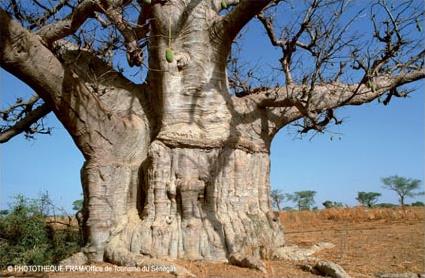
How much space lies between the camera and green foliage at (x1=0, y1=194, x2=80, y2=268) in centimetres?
529

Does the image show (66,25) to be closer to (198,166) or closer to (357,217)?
(198,166)

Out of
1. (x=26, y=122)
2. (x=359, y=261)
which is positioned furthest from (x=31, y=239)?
(x=359, y=261)

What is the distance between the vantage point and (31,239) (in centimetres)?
569

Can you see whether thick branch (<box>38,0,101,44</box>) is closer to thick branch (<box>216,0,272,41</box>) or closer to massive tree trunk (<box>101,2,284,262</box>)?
massive tree trunk (<box>101,2,284,262</box>)

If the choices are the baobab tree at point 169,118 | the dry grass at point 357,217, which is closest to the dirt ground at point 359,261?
the baobab tree at point 169,118

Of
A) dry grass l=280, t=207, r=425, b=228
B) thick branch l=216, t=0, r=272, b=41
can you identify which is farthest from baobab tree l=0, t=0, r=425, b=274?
dry grass l=280, t=207, r=425, b=228

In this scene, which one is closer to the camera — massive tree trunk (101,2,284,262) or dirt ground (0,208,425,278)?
dirt ground (0,208,425,278)

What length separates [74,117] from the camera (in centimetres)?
484

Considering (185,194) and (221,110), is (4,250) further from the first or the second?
(221,110)

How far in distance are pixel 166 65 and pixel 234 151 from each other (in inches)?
53.7

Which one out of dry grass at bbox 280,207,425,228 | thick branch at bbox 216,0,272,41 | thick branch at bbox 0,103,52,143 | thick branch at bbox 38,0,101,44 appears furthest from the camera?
dry grass at bbox 280,207,425,228

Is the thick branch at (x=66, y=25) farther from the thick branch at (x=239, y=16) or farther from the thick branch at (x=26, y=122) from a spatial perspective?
the thick branch at (x=239, y=16)

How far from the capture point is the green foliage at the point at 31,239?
5285mm

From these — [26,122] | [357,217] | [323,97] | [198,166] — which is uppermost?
[323,97]
